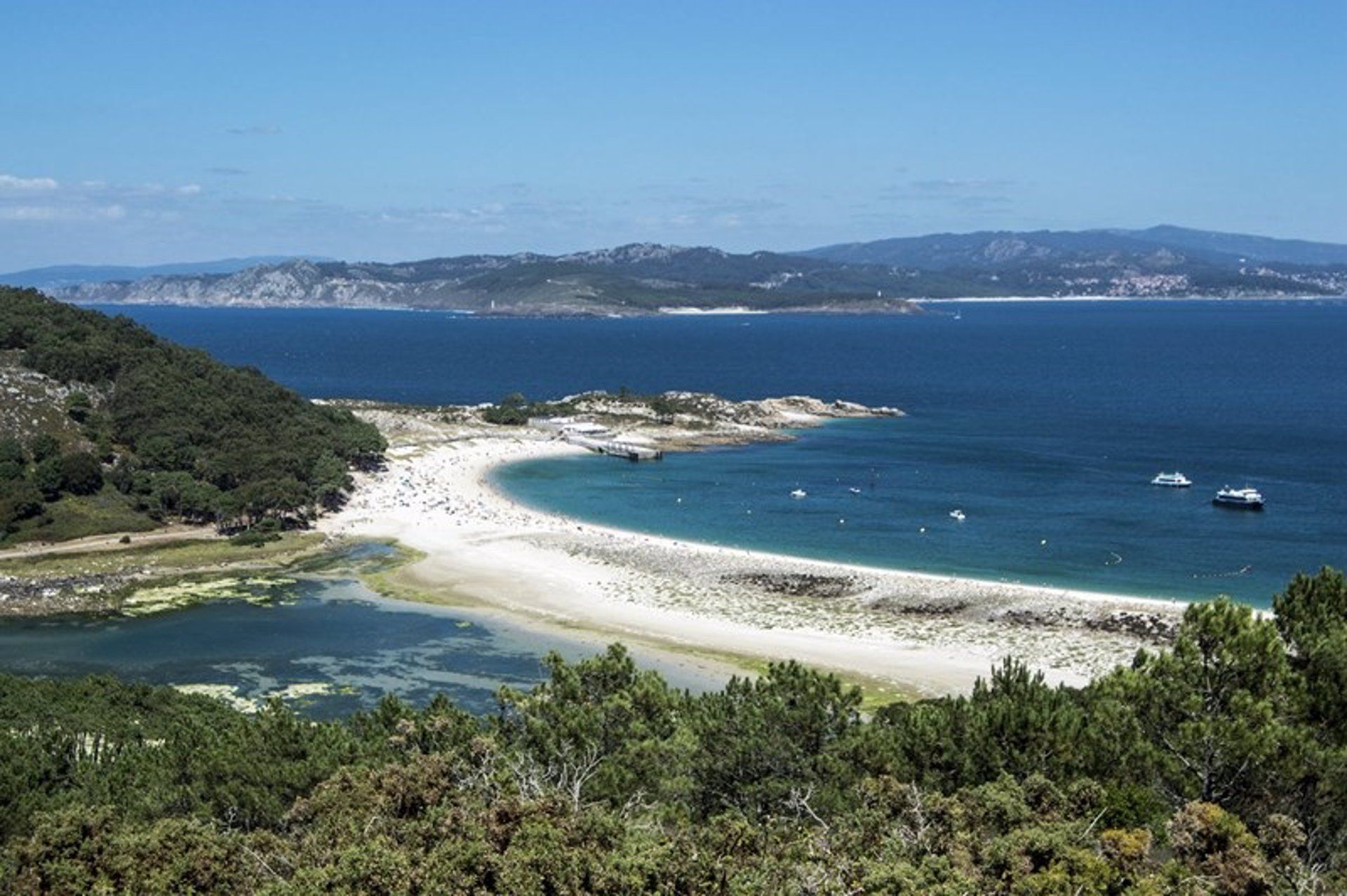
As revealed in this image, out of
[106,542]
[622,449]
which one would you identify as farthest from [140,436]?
[622,449]

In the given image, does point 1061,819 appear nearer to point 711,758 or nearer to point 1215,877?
point 1215,877

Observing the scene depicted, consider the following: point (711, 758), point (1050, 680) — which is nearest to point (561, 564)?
point (1050, 680)

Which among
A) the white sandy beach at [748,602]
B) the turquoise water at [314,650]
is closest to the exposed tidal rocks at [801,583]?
the white sandy beach at [748,602]

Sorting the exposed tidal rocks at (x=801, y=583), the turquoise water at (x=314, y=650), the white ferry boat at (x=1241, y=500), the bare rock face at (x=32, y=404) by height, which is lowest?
the turquoise water at (x=314, y=650)

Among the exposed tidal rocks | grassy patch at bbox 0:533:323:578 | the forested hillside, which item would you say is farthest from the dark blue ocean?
grassy patch at bbox 0:533:323:578

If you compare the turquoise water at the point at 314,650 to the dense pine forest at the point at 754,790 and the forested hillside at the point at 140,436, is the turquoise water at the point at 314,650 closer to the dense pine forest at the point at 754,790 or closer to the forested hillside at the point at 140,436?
the dense pine forest at the point at 754,790

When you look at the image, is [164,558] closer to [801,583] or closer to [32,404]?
[32,404]

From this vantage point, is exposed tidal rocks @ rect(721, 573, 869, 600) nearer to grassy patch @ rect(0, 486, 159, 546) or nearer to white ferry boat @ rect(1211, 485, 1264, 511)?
white ferry boat @ rect(1211, 485, 1264, 511)

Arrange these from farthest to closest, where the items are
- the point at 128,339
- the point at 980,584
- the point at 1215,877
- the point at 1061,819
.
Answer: the point at 128,339 < the point at 980,584 < the point at 1061,819 < the point at 1215,877
